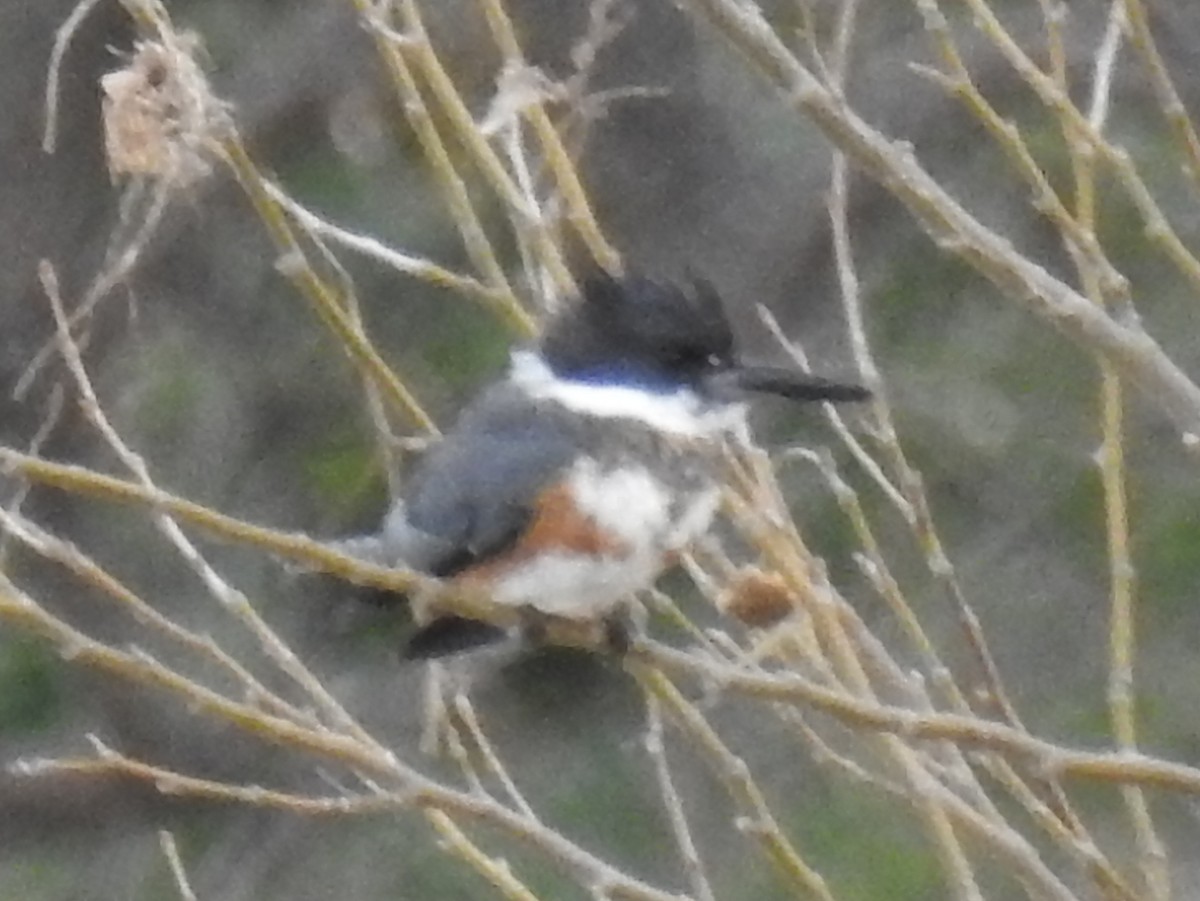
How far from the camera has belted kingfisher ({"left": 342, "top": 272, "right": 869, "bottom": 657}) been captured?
1.55 m

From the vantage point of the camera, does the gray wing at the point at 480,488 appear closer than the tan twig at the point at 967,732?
No

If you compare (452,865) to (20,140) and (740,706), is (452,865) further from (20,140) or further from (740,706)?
(20,140)

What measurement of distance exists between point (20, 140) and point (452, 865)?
4.96 ft

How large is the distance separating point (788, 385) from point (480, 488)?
0.87 feet

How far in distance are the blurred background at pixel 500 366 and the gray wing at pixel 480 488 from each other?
4.95 feet

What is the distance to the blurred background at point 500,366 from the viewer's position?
10.7ft

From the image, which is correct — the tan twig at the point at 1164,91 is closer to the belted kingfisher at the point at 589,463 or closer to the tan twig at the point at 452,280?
the belted kingfisher at the point at 589,463

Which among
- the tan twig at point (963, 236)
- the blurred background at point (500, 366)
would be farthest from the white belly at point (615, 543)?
the blurred background at point (500, 366)

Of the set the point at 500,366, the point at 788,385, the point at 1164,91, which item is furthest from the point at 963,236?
the point at 500,366

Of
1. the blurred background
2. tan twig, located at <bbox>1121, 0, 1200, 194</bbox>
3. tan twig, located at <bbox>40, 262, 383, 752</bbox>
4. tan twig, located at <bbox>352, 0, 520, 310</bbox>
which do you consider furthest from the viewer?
the blurred background

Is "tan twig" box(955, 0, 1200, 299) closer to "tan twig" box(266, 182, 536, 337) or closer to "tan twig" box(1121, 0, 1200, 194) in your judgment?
"tan twig" box(1121, 0, 1200, 194)

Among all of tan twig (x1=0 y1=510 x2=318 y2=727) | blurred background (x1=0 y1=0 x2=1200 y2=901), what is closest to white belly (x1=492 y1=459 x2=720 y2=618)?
tan twig (x1=0 y1=510 x2=318 y2=727)

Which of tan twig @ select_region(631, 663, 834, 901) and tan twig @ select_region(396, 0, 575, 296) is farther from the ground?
tan twig @ select_region(396, 0, 575, 296)

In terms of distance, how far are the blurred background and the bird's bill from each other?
1549 millimetres
